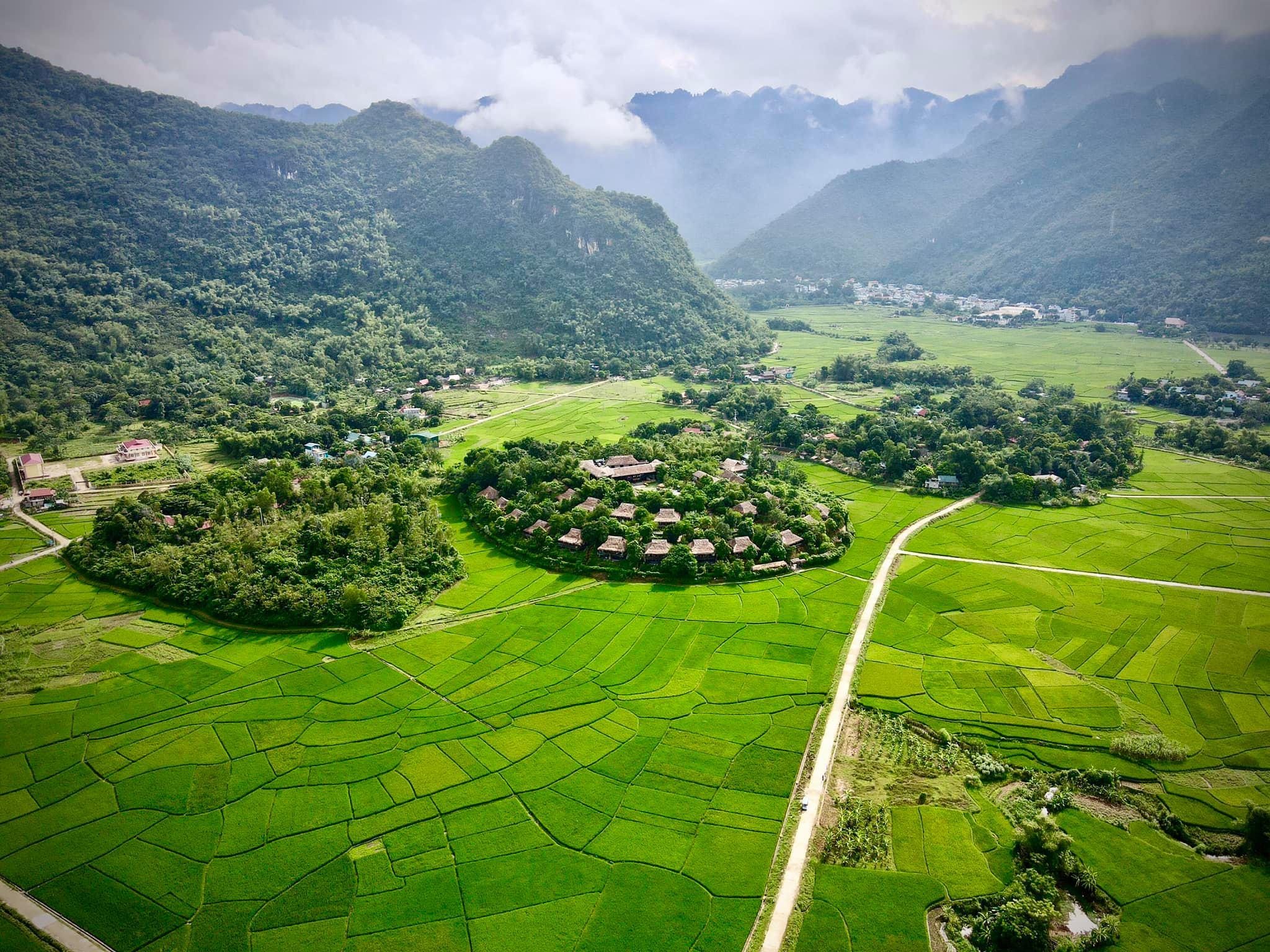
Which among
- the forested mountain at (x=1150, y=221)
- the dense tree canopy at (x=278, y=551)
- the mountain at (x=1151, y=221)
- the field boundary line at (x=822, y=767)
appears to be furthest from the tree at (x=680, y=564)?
the forested mountain at (x=1150, y=221)

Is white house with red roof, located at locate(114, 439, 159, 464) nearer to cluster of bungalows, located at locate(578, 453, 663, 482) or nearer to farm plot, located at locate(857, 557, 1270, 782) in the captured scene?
cluster of bungalows, located at locate(578, 453, 663, 482)

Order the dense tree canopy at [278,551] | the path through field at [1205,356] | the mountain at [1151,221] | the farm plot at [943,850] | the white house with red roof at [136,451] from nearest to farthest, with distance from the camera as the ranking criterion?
the farm plot at [943,850] → the dense tree canopy at [278,551] → the white house with red roof at [136,451] → the path through field at [1205,356] → the mountain at [1151,221]

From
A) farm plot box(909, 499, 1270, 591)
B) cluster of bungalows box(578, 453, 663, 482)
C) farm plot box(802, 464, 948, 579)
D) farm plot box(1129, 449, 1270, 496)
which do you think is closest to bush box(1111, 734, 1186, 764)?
farm plot box(802, 464, 948, 579)

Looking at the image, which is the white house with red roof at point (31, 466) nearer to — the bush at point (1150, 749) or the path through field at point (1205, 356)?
the bush at point (1150, 749)

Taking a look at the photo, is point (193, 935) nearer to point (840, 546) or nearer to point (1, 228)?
point (840, 546)

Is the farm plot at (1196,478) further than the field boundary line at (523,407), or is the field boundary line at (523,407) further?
the field boundary line at (523,407)

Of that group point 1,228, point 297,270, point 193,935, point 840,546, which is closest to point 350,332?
point 297,270
